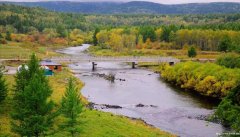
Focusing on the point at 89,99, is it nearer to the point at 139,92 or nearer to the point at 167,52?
the point at 139,92

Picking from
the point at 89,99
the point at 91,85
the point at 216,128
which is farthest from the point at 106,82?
the point at 216,128

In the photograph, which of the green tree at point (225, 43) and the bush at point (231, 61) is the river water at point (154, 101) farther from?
the green tree at point (225, 43)

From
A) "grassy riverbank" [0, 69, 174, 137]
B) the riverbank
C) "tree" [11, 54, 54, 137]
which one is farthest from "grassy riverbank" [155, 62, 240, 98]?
"tree" [11, 54, 54, 137]

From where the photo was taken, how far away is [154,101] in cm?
8362

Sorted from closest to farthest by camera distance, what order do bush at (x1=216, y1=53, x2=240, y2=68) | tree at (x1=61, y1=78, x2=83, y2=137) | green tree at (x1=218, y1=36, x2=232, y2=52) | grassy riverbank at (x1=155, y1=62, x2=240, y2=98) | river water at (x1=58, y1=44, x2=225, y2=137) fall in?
tree at (x1=61, y1=78, x2=83, y2=137)
river water at (x1=58, y1=44, x2=225, y2=137)
grassy riverbank at (x1=155, y1=62, x2=240, y2=98)
bush at (x1=216, y1=53, x2=240, y2=68)
green tree at (x1=218, y1=36, x2=232, y2=52)

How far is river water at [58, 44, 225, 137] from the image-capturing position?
63.2m

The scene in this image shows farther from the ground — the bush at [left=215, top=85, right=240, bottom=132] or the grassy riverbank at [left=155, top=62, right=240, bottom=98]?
the bush at [left=215, top=85, right=240, bottom=132]

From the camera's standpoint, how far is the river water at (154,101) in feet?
207

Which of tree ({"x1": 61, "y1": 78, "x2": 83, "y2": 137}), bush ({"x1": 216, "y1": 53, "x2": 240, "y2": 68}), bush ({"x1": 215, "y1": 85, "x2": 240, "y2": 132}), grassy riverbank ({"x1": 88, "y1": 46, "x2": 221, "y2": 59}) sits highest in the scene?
bush ({"x1": 215, "y1": 85, "x2": 240, "y2": 132})

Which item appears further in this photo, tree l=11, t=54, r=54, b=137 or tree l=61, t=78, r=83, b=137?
tree l=61, t=78, r=83, b=137

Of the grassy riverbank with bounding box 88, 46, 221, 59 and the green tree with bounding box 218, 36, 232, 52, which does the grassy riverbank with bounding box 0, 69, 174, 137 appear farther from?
the green tree with bounding box 218, 36, 232, 52

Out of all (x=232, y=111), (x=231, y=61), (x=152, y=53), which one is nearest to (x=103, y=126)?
(x=232, y=111)

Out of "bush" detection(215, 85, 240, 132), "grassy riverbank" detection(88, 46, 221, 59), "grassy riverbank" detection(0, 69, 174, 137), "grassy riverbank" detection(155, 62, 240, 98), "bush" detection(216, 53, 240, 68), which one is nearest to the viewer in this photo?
"bush" detection(215, 85, 240, 132)

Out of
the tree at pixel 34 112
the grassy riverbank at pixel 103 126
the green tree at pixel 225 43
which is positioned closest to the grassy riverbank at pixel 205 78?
the grassy riverbank at pixel 103 126
